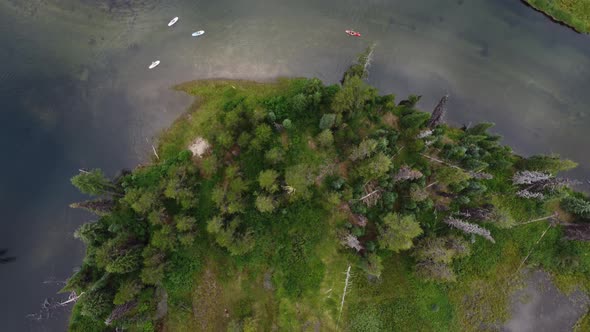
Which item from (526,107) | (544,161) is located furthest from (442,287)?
(526,107)

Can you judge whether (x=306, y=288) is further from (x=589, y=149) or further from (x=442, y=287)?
(x=589, y=149)

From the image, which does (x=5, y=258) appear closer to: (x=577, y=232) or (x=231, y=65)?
(x=231, y=65)

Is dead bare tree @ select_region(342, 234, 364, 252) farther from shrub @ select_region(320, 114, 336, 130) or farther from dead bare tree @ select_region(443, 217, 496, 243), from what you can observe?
shrub @ select_region(320, 114, 336, 130)

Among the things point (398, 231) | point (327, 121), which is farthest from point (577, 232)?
point (327, 121)

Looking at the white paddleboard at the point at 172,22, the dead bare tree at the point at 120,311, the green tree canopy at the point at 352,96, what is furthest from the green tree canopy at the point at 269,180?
the white paddleboard at the point at 172,22

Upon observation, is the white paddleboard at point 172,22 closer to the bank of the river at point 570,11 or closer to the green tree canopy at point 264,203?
the green tree canopy at point 264,203
